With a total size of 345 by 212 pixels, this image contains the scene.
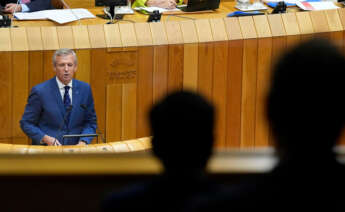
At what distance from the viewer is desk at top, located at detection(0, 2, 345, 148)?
189 inches

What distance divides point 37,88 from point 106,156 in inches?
152

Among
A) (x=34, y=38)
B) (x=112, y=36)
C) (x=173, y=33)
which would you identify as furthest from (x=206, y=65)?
(x=34, y=38)

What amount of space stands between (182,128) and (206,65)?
4.45m

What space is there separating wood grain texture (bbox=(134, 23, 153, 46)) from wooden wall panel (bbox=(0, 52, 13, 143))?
935 millimetres

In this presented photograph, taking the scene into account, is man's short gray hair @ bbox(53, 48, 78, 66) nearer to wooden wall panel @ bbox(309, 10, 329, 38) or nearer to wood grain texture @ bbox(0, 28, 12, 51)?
wood grain texture @ bbox(0, 28, 12, 51)

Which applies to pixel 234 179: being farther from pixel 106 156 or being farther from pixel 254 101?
pixel 254 101

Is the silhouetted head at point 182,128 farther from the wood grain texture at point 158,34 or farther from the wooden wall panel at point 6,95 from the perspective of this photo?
the wood grain texture at point 158,34

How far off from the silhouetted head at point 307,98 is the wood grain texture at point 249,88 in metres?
4.50

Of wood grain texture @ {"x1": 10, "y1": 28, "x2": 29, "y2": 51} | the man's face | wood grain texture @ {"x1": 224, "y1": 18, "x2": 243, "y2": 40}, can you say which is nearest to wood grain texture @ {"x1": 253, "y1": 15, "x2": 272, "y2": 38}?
wood grain texture @ {"x1": 224, "y1": 18, "x2": 243, "y2": 40}

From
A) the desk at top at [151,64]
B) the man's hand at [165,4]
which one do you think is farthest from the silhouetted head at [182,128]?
the man's hand at [165,4]

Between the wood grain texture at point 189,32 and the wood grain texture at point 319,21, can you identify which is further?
the wood grain texture at point 319,21

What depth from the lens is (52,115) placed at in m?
4.54

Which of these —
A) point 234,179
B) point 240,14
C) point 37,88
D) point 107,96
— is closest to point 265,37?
point 240,14

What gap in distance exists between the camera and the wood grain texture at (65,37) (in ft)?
16.0
